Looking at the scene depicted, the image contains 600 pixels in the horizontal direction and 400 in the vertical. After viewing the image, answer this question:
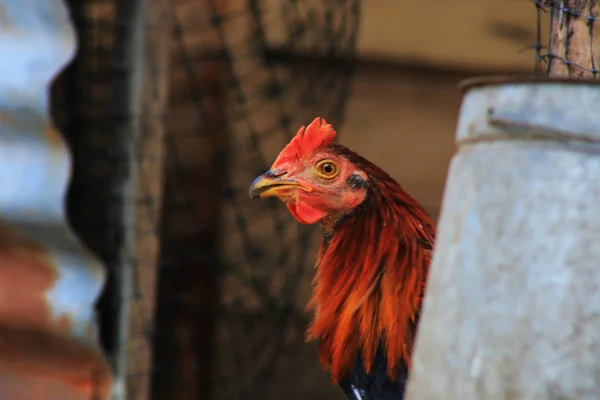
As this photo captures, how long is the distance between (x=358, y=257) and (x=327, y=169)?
6.5 inches

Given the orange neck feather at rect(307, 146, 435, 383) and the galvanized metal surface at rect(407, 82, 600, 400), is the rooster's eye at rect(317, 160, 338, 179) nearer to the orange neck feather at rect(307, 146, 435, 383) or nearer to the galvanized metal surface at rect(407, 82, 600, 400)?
the orange neck feather at rect(307, 146, 435, 383)

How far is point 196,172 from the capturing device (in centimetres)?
288

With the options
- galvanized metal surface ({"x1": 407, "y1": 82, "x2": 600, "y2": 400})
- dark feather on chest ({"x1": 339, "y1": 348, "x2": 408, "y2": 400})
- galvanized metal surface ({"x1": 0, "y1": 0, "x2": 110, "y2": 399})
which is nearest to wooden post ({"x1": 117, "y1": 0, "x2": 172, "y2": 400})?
galvanized metal surface ({"x1": 0, "y1": 0, "x2": 110, "y2": 399})

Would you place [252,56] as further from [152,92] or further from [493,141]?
[493,141]

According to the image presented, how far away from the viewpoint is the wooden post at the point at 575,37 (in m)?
1.41

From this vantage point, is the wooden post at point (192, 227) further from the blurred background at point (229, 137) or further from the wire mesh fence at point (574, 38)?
the wire mesh fence at point (574, 38)

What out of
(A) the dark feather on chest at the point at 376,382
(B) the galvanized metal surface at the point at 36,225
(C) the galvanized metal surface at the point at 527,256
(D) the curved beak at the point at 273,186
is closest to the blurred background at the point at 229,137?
(B) the galvanized metal surface at the point at 36,225

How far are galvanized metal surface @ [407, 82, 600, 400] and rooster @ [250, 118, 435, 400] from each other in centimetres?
81

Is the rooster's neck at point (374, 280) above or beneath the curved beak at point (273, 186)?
beneath

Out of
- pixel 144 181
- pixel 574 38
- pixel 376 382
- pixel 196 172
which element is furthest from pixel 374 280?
pixel 196 172

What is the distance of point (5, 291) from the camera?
2.07 m

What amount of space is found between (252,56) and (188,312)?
2.58ft

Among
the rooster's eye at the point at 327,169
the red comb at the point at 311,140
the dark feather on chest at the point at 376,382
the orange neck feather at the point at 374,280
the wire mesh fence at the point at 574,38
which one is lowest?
the dark feather on chest at the point at 376,382

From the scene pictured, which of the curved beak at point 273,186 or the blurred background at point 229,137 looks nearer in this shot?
the curved beak at point 273,186
